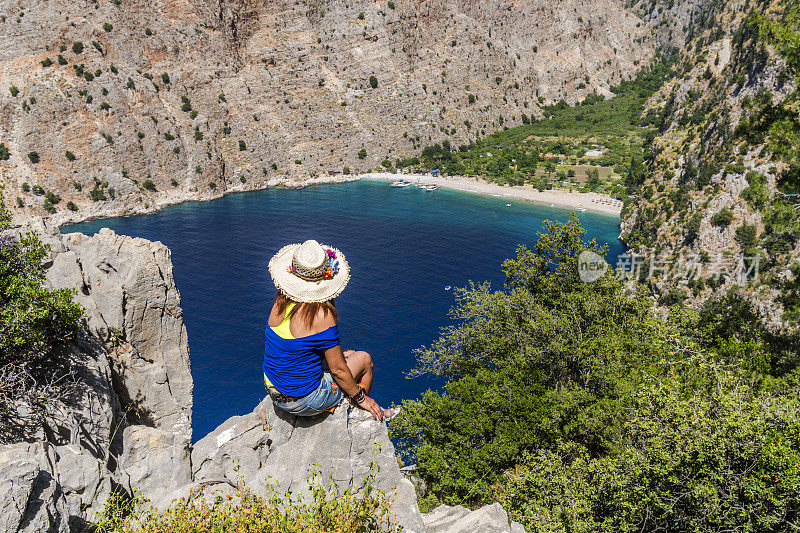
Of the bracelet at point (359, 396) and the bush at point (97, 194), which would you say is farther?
the bush at point (97, 194)

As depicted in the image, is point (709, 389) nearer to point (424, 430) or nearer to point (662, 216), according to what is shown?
point (424, 430)

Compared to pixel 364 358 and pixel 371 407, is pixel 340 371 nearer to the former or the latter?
pixel 364 358

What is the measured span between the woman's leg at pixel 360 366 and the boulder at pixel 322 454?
64 centimetres

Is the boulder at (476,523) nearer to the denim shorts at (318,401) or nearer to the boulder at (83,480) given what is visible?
the denim shorts at (318,401)

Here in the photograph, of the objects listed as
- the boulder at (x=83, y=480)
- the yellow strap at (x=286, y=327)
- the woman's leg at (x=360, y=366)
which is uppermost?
the yellow strap at (x=286, y=327)

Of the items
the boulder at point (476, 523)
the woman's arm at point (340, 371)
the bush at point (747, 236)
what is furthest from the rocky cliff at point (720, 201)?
the woman's arm at point (340, 371)

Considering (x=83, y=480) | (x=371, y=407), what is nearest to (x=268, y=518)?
(x=371, y=407)

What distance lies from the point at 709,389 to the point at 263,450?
51.7ft

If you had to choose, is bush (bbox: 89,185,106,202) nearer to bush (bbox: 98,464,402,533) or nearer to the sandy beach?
the sandy beach

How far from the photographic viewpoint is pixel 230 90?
128500 millimetres

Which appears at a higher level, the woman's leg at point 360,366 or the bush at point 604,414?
the woman's leg at point 360,366

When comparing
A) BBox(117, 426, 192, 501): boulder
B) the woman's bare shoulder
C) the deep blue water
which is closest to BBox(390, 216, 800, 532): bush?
the woman's bare shoulder

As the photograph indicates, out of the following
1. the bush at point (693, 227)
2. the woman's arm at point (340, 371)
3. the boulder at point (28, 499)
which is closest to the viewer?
the boulder at point (28, 499)

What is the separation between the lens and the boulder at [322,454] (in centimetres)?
983
